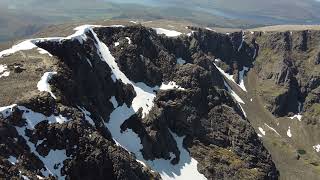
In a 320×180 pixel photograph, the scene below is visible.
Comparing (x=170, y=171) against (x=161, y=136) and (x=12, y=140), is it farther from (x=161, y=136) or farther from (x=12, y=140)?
(x=12, y=140)

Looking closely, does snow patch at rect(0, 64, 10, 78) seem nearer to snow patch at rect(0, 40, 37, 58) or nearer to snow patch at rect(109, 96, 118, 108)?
snow patch at rect(0, 40, 37, 58)

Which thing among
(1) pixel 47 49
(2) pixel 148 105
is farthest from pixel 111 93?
(1) pixel 47 49

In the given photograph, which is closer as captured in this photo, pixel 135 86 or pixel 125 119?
pixel 125 119

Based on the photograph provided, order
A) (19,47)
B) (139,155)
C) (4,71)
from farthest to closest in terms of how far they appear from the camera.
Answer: (139,155), (19,47), (4,71)

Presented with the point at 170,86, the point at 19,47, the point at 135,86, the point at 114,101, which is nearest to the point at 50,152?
the point at 19,47

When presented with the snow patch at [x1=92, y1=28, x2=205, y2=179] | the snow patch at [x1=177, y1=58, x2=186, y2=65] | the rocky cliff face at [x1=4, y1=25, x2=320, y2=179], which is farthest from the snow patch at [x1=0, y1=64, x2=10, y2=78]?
the snow patch at [x1=177, y1=58, x2=186, y2=65]

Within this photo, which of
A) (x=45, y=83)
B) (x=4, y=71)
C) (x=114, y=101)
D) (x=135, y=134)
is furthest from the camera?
(x=114, y=101)

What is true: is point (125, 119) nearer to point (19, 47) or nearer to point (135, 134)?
point (135, 134)

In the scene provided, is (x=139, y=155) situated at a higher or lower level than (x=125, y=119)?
lower

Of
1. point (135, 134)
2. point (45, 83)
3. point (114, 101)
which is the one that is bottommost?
point (135, 134)
